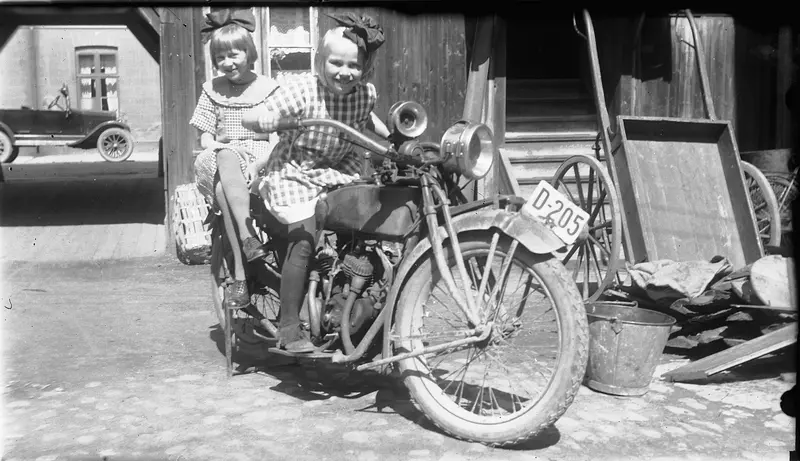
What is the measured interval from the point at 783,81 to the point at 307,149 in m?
7.23

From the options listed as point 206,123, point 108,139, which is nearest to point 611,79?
point 206,123

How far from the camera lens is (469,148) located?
3.41 metres

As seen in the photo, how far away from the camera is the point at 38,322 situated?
18.8 ft

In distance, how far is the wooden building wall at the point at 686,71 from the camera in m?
8.80

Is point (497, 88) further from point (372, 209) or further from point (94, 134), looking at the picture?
point (94, 134)

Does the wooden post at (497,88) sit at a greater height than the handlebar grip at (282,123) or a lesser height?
greater

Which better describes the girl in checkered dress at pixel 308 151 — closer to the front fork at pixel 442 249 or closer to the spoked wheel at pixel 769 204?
the front fork at pixel 442 249

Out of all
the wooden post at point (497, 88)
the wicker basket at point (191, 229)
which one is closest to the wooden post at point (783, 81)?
the wooden post at point (497, 88)

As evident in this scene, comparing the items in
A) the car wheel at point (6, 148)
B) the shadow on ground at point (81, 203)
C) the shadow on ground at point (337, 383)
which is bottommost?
the shadow on ground at point (337, 383)

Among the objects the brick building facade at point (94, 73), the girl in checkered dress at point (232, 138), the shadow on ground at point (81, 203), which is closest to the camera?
the girl in checkered dress at point (232, 138)

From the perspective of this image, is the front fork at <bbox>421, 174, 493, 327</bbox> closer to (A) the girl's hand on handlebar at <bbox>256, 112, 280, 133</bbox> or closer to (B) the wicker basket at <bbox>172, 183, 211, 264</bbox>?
(A) the girl's hand on handlebar at <bbox>256, 112, 280, 133</bbox>

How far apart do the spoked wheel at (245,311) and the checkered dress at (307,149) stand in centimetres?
66

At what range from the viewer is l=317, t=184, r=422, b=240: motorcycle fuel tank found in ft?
11.9

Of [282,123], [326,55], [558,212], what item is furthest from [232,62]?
[558,212]
